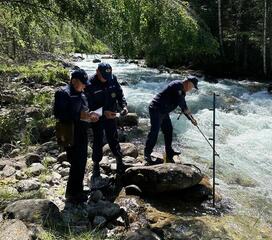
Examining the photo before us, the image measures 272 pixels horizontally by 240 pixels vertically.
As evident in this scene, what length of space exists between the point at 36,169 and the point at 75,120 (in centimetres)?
207

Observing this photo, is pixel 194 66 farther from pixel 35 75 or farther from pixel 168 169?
pixel 168 169

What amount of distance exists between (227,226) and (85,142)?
7.83 feet

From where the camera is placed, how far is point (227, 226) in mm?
6223

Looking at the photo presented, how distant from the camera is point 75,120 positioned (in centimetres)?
579

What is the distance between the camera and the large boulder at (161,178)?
6840mm

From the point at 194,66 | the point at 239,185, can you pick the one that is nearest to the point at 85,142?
the point at 239,185

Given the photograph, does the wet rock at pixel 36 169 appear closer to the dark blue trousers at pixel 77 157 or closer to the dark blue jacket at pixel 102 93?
the dark blue trousers at pixel 77 157

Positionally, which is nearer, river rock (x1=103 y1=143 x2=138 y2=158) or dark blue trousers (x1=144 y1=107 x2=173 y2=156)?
dark blue trousers (x1=144 y1=107 x2=173 y2=156)

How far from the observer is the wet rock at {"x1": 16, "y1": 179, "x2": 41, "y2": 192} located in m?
6.56

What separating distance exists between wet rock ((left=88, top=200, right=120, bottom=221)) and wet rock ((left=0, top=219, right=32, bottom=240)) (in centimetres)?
129

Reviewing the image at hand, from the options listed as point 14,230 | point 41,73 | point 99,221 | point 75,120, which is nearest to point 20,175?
point 75,120

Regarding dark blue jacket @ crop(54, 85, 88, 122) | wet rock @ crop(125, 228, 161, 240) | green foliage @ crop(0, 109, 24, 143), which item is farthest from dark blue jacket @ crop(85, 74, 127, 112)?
green foliage @ crop(0, 109, 24, 143)

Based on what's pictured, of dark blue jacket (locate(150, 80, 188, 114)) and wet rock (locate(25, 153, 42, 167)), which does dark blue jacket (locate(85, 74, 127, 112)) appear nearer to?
dark blue jacket (locate(150, 80, 188, 114))

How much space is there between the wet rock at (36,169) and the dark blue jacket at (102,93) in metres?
1.54
